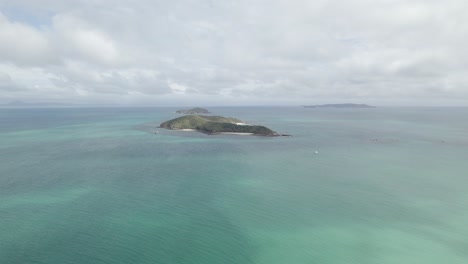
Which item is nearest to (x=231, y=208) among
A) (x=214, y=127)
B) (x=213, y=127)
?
(x=214, y=127)

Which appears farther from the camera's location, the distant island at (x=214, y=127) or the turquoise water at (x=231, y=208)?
the distant island at (x=214, y=127)

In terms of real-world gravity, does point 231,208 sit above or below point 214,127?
below

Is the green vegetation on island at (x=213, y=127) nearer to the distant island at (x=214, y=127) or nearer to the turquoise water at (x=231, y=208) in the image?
the distant island at (x=214, y=127)

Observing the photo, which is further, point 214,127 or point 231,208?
point 214,127

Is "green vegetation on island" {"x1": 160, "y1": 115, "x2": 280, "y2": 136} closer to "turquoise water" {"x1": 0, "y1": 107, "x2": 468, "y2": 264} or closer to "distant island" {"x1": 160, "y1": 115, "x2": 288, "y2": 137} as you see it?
"distant island" {"x1": 160, "y1": 115, "x2": 288, "y2": 137}

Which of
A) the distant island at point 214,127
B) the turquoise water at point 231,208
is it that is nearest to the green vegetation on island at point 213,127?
the distant island at point 214,127

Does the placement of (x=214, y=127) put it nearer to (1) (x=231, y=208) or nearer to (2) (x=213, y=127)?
(2) (x=213, y=127)

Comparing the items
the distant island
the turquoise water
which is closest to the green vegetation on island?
the distant island

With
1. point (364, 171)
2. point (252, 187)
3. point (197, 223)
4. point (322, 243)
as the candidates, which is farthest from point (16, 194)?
point (364, 171)
